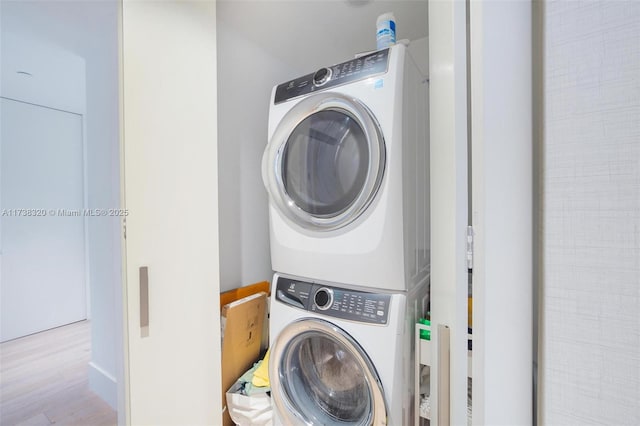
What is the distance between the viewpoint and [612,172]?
442 millimetres

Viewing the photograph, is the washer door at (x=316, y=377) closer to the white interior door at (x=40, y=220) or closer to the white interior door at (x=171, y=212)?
the white interior door at (x=171, y=212)

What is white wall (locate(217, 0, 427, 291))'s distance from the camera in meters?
1.67

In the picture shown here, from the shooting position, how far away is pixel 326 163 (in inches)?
50.1

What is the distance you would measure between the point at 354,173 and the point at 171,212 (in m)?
0.82

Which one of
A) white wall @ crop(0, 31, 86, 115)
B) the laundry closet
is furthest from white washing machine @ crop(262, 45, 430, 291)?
white wall @ crop(0, 31, 86, 115)

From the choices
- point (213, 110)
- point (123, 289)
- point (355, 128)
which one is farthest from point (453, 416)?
point (213, 110)

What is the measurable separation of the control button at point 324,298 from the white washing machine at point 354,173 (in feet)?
0.21

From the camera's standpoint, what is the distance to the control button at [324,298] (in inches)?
46.0

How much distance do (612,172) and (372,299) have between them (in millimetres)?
805

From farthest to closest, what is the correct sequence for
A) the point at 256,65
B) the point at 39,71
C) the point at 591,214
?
the point at 256,65
the point at 39,71
the point at 591,214

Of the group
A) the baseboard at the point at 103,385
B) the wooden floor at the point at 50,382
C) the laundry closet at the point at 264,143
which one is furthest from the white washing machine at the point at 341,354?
the wooden floor at the point at 50,382

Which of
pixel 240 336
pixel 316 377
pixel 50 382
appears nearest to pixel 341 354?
pixel 316 377

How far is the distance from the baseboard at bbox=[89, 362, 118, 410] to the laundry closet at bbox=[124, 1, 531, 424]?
123 millimetres

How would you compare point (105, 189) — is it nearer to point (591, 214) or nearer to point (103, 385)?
point (103, 385)
